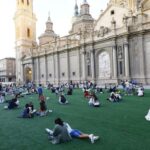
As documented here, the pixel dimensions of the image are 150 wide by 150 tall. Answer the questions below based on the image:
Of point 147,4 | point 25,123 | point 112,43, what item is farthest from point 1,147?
point 147,4

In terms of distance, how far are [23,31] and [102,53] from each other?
3203cm

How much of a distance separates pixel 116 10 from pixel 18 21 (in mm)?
33813

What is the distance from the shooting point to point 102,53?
4216 cm

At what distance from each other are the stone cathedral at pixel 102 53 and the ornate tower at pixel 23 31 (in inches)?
13.6

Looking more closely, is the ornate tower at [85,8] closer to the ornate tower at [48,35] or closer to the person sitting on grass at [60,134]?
the ornate tower at [48,35]

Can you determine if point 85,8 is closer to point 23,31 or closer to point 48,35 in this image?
point 48,35

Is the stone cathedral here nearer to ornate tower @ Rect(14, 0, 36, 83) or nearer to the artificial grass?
ornate tower @ Rect(14, 0, 36, 83)

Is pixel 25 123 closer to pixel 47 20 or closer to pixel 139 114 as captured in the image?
pixel 139 114

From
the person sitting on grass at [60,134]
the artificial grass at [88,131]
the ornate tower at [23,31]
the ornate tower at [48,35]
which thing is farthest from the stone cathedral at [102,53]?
the person sitting on grass at [60,134]

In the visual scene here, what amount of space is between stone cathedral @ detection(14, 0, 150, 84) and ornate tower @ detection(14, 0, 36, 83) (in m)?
0.35

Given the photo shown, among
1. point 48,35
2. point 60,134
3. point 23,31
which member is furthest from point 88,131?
point 48,35

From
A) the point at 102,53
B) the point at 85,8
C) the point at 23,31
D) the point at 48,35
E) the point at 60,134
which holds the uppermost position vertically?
the point at 85,8

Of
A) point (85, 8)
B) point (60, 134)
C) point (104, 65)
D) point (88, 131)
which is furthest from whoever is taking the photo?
point (85, 8)

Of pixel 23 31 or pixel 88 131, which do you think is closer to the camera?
pixel 88 131
